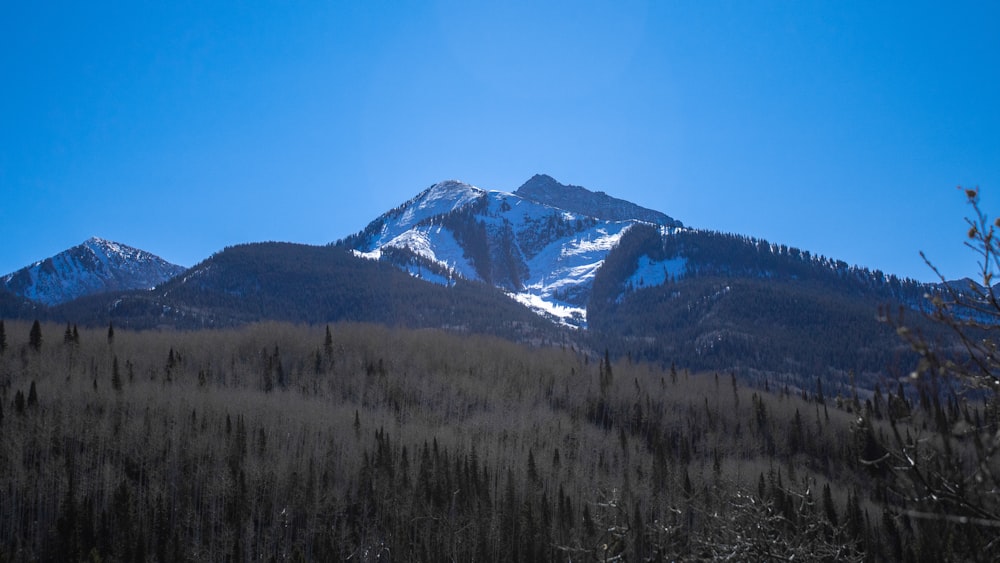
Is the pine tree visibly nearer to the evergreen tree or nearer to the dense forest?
the dense forest

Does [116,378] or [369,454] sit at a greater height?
[116,378]

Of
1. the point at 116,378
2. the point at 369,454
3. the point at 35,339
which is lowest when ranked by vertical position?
the point at 369,454

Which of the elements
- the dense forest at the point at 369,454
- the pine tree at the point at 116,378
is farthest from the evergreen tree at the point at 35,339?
the pine tree at the point at 116,378

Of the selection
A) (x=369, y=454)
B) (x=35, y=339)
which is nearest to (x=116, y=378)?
(x=35, y=339)

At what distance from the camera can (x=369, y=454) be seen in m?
118

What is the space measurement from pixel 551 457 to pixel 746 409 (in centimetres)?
6980

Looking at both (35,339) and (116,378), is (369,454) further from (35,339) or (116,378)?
(35,339)

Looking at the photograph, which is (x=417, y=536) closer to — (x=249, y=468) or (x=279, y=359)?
(x=249, y=468)

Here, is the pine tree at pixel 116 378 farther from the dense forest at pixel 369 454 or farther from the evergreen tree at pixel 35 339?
the evergreen tree at pixel 35 339

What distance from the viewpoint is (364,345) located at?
19112 cm

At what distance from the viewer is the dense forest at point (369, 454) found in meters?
92.9

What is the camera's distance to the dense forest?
305 feet

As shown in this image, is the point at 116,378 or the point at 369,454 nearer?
the point at 369,454

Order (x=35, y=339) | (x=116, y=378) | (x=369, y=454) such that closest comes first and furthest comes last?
(x=369, y=454) → (x=116, y=378) → (x=35, y=339)
